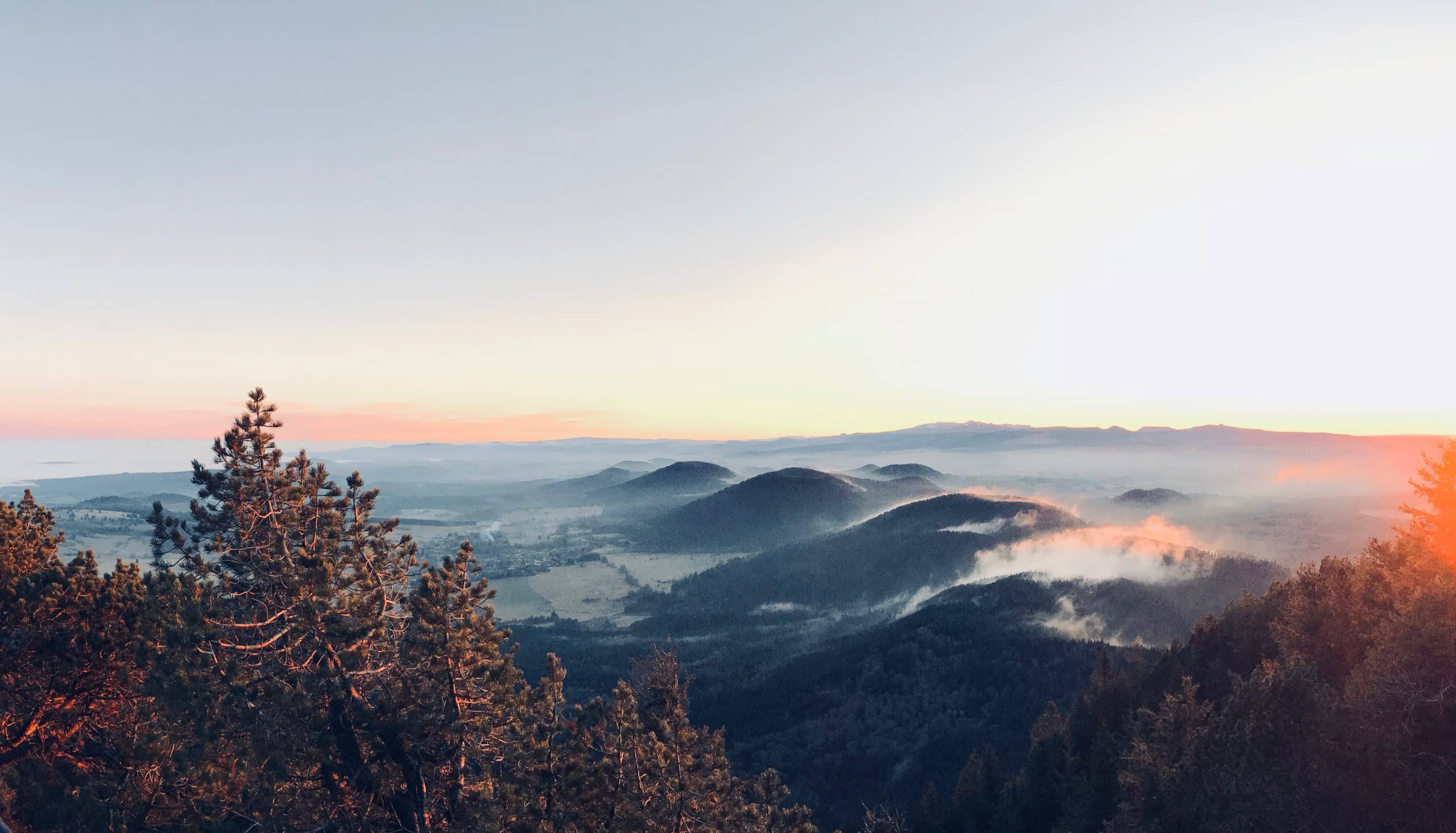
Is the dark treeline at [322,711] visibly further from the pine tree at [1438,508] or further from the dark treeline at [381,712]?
the pine tree at [1438,508]

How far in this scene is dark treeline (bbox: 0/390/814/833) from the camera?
20375 mm

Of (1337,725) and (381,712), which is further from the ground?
(381,712)

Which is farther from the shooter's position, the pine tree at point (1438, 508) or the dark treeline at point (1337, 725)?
the pine tree at point (1438, 508)

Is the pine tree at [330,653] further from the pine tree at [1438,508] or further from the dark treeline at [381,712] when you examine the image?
the pine tree at [1438,508]

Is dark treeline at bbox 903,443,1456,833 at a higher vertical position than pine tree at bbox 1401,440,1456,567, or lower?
lower

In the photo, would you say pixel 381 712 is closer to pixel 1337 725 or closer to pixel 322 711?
pixel 322 711

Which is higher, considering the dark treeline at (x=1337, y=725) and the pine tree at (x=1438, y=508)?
the pine tree at (x=1438, y=508)

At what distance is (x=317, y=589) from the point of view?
67.7 ft

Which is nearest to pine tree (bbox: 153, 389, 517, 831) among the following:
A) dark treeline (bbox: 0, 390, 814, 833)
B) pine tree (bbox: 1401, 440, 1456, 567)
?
dark treeline (bbox: 0, 390, 814, 833)

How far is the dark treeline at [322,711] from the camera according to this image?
66.8 feet

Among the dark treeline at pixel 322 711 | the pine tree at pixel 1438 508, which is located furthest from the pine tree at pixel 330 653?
the pine tree at pixel 1438 508

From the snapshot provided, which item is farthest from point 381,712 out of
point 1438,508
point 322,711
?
point 1438,508

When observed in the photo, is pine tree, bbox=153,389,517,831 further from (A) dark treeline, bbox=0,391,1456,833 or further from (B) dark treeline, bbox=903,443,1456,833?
(B) dark treeline, bbox=903,443,1456,833

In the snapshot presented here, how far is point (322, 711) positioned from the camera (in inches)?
776
